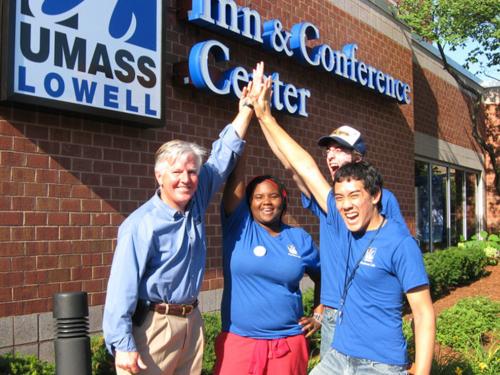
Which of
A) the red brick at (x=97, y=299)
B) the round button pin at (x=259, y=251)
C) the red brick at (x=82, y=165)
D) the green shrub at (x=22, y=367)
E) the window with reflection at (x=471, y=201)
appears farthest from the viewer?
the window with reflection at (x=471, y=201)

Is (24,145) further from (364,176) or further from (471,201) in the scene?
Answer: (471,201)

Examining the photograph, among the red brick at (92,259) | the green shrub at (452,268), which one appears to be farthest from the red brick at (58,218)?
the green shrub at (452,268)

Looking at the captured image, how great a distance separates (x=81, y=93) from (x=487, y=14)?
30.0ft

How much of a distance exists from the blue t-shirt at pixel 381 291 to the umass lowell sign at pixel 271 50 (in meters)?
4.20

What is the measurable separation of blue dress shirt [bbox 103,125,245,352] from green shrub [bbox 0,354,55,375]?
140 centimetres

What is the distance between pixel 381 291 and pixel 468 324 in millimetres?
4548

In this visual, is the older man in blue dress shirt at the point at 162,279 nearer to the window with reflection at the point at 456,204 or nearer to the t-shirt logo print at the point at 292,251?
the t-shirt logo print at the point at 292,251

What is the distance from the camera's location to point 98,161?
6004mm

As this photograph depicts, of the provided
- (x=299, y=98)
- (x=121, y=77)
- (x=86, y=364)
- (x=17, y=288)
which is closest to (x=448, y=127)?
(x=299, y=98)

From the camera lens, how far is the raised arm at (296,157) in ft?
11.9

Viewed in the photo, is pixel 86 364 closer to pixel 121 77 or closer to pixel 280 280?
pixel 280 280

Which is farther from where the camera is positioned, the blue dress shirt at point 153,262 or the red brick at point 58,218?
the red brick at point 58,218

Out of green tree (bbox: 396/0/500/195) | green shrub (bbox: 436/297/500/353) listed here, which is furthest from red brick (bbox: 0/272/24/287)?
green tree (bbox: 396/0/500/195)

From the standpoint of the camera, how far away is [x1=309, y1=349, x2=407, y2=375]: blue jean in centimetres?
294
